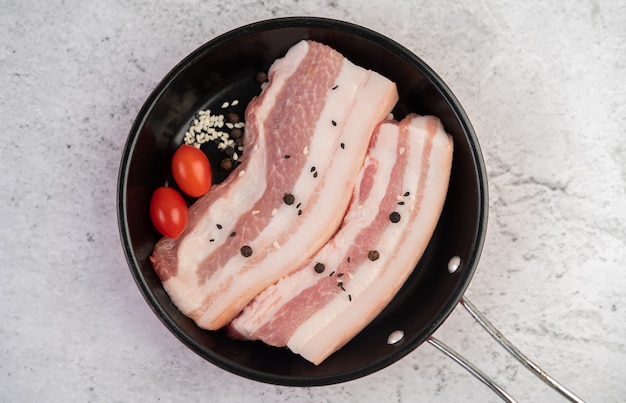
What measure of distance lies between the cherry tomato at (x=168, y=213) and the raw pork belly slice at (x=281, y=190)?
0.03 m

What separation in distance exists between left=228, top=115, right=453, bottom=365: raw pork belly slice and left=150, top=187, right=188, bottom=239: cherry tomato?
0.35 metres

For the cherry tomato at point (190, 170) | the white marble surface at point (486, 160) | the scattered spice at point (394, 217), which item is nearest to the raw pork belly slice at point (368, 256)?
the scattered spice at point (394, 217)

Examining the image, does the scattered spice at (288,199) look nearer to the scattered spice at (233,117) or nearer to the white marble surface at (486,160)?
the scattered spice at (233,117)

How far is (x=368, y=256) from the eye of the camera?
2004 millimetres

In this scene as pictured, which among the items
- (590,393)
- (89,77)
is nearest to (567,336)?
(590,393)

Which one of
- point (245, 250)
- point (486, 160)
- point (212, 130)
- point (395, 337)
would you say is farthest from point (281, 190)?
point (486, 160)

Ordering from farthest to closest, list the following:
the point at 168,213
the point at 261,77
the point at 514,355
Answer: the point at 261,77, the point at 168,213, the point at 514,355

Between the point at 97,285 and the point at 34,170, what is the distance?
1.48ft

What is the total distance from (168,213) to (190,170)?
0.51 feet

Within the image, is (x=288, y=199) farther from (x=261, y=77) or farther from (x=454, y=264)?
(x=454, y=264)

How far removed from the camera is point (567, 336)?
2.17 m

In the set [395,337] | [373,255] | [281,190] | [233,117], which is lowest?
[395,337]

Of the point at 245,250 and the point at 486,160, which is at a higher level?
the point at 486,160

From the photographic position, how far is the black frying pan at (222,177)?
1.86 meters
